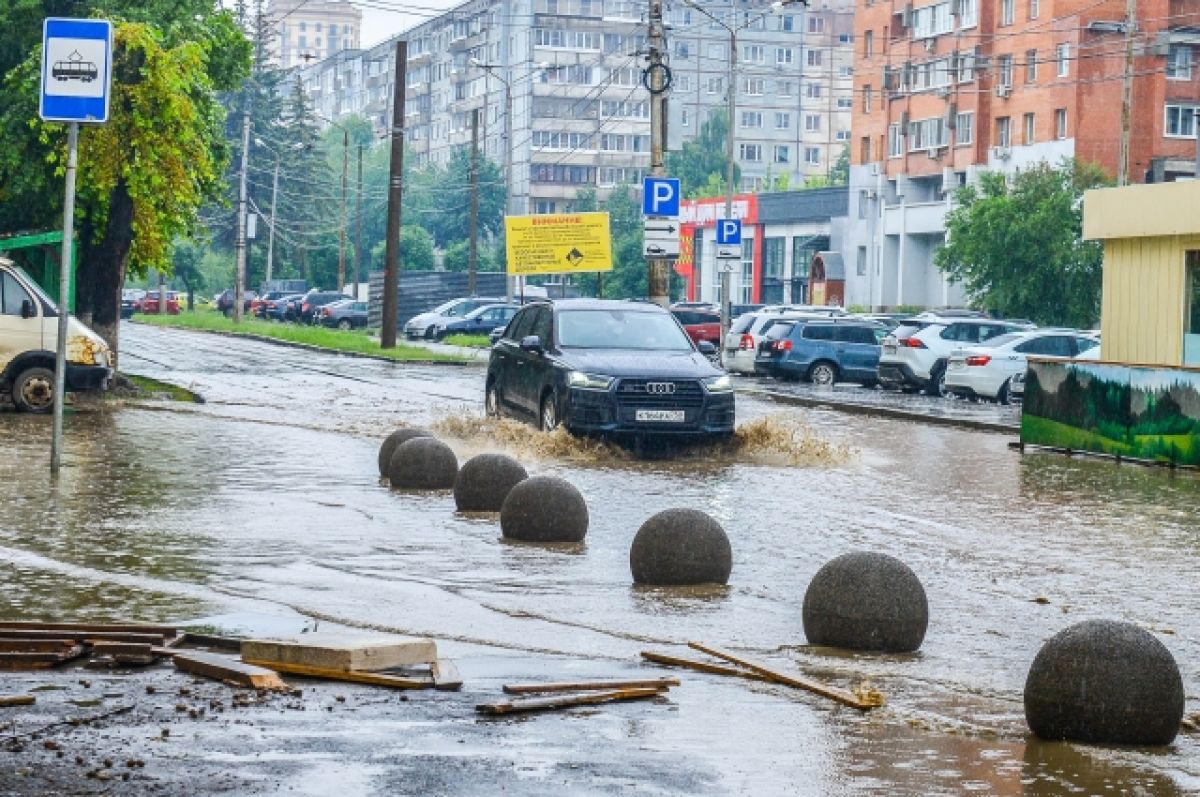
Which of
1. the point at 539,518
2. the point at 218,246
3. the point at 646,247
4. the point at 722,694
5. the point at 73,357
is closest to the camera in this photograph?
the point at 722,694

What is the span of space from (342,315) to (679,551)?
72.2m

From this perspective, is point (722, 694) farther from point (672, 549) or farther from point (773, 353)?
point (773, 353)

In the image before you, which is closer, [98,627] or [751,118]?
[98,627]

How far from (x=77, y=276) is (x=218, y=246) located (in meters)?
99.3

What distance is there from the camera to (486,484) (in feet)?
51.4

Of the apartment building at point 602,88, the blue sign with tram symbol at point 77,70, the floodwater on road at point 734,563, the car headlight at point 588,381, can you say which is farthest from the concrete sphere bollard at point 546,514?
the apartment building at point 602,88

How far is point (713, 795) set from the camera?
6375mm

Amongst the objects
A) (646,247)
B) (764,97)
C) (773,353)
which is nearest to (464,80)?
(764,97)

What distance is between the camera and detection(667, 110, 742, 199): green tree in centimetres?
14762

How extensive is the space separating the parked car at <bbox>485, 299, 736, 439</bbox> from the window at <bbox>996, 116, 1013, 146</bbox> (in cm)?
6244

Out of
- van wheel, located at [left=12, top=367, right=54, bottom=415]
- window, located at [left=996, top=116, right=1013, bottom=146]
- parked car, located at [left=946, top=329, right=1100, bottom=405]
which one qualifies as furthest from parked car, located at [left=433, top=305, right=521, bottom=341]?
van wheel, located at [left=12, top=367, right=54, bottom=415]

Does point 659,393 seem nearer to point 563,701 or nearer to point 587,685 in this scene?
point 587,685

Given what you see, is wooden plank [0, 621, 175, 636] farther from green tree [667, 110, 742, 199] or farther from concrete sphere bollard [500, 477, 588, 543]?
green tree [667, 110, 742, 199]

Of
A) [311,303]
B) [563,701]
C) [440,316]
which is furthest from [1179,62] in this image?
[563,701]
